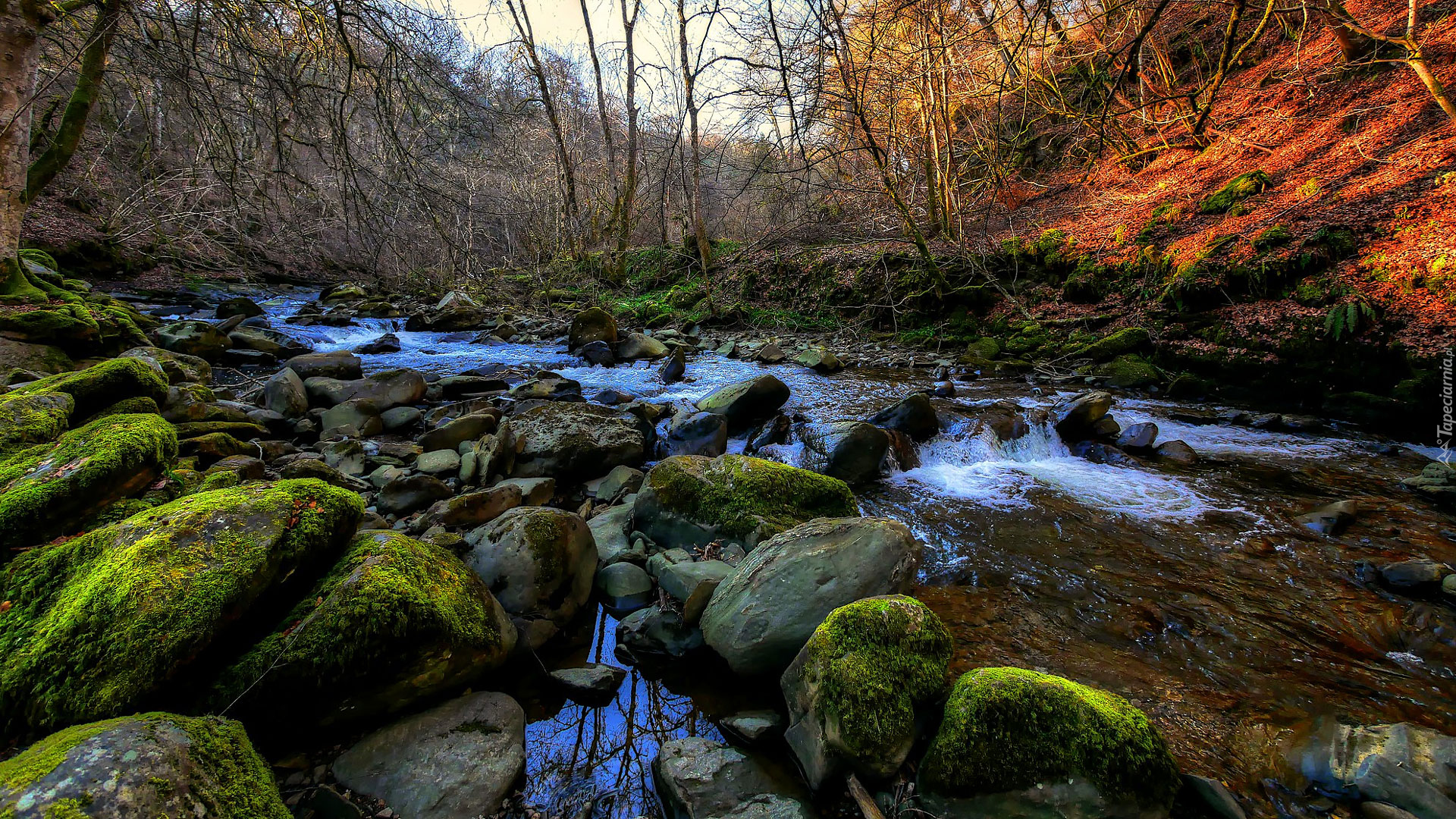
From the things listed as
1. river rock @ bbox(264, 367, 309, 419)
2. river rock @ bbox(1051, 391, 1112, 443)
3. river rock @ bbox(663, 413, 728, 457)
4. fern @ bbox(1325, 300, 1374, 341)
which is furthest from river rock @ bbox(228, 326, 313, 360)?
fern @ bbox(1325, 300, 1374, 341)

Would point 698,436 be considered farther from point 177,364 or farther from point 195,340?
point 195,340

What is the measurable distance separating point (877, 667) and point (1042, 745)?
0.56 metres

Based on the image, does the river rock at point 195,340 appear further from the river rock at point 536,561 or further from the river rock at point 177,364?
the river rock at point 536,561

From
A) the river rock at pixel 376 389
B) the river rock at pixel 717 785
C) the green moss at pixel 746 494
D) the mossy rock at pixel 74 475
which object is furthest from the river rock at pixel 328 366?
the river rock at pixel 717 785

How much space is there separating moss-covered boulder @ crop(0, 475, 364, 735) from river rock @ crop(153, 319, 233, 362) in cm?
687

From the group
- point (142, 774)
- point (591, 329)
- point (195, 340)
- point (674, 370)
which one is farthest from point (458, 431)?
point (591, 329)

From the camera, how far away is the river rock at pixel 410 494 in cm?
373

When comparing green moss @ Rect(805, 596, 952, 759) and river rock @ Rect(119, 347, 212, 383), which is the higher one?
river rock @ Rect(119, 347, 212, 383)

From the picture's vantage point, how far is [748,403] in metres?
6.13

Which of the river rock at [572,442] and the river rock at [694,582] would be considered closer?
the river rock at [694,582]

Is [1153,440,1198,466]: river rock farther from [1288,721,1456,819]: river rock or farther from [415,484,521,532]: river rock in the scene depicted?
[415,484,521,532]: river rock

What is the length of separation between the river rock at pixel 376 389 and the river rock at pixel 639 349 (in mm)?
3839

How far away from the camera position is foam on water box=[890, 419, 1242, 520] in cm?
433

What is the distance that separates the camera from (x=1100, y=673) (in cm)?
255
